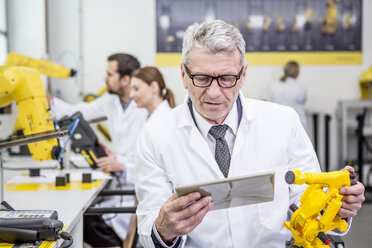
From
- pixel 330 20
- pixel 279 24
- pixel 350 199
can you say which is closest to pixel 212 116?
pixel 350 199

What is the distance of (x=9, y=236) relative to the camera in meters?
1.21

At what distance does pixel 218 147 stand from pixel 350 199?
1.60 ft

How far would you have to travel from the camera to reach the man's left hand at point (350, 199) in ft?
3.79

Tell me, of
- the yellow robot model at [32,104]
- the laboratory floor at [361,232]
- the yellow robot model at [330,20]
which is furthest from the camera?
the yellow robot model at [330,20]

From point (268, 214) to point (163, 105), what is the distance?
4.20 ft

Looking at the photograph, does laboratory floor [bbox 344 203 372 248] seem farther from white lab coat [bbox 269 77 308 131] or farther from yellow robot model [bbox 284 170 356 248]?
yellow robot model [bbox 284 170 356 248]

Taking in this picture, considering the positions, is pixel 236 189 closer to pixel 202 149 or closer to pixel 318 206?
pixel 318 206

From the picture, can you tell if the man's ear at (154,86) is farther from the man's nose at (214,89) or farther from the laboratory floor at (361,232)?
the laboratory floor at (361,232)

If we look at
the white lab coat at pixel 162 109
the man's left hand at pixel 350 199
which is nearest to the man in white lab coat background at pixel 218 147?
the man's left hand at pixel 350 199

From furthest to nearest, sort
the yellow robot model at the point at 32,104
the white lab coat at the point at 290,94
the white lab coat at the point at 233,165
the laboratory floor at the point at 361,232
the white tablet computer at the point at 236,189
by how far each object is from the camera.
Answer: the white lab coat at the point at 290,94
the laboratory floor at the point at 361,232
the yellow robot model at the point at 32,104
the white lab coat at the point at 233,165
the white tablet computer at the point at 236,189

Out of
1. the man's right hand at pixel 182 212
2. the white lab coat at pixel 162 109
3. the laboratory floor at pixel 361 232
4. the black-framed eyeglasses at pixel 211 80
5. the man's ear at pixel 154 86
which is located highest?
the black-framed eyeglasses at pixel 211 80

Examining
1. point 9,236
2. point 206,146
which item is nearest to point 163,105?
point 206,146

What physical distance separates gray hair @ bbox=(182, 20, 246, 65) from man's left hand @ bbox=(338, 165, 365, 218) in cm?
51

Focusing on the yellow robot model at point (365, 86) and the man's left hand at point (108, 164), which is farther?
the yellow robot model at point (365, 86)
